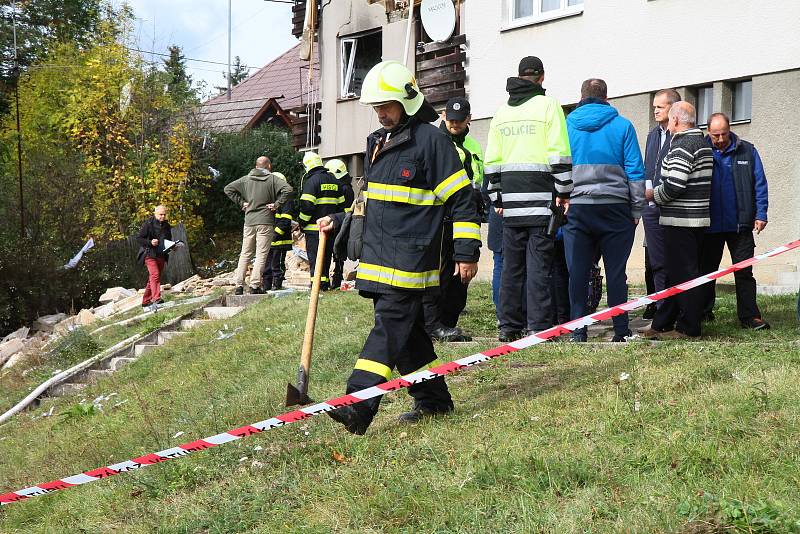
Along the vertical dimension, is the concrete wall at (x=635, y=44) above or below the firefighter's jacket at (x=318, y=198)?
above

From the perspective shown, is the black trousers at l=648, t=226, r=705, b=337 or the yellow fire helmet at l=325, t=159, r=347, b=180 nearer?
the black trousers at l=648, t=226, r=705, b=337

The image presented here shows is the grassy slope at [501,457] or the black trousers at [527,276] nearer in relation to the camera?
the grassy slope at [501,457]

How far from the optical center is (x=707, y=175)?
27.2 feet

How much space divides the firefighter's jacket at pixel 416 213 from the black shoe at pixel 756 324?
12.7 feet

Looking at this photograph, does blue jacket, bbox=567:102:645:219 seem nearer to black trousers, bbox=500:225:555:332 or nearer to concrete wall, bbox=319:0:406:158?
black trousers, bbox=500:225:555:332

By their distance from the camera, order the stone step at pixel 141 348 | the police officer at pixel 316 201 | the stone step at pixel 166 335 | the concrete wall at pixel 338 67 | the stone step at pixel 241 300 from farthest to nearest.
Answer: the concrete wall at pixel 338 67 → the stone step at pixel 241 300 → the police officer at pixel 316 201 → the stone step at pixel 166 335 → the stone step at pixel 141 348

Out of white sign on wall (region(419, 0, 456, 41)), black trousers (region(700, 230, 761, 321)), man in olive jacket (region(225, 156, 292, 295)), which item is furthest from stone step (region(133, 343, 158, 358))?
white sign on wall (region(419, 0, 456, 41))

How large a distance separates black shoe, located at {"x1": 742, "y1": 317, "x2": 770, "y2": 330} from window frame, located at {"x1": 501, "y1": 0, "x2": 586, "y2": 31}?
8982 millimetres

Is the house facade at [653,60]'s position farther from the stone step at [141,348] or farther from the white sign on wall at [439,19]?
the stone step at [141,348]

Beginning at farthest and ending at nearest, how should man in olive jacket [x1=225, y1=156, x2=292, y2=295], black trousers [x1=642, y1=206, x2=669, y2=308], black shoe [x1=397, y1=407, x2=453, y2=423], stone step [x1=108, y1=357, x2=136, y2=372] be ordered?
man in olive jacket [x1=225, y1=156, x2=292, y2=295] → stone step [x1=108, y1=357, x2=136, y2=372] → black trousers [x1=642, y1=206, x2=669, y2=308] → black shoe [x1=397, y1=407, x2=453, y2=423]

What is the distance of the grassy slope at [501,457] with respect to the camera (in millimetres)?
4570

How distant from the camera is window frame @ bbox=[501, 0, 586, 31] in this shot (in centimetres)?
1712

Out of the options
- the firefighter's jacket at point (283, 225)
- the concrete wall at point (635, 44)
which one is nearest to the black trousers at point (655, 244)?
the concrete wall at point (635, 44)

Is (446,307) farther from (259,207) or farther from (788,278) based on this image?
(259,207)
